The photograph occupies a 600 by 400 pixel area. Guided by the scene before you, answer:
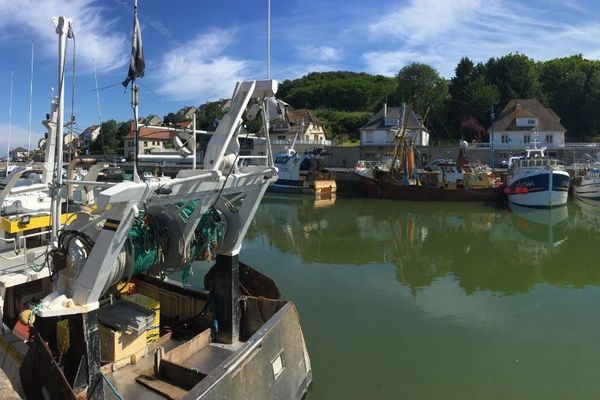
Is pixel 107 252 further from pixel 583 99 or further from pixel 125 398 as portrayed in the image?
pixel 583 99

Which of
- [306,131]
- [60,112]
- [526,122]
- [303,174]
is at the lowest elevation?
[303,174]

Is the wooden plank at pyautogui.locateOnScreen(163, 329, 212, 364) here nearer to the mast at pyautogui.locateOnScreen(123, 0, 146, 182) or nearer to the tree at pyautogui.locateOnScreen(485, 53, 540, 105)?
the mast at pyautogui.locateOnScreen(123, 0, 146, 182)

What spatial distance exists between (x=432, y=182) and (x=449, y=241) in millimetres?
17604

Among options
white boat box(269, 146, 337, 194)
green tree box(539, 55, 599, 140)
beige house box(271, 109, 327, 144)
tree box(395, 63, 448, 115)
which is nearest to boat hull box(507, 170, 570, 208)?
white boat box(269, 146, 337, 194)

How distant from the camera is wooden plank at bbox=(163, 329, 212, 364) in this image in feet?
22.0

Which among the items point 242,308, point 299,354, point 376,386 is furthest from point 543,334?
point 242,308

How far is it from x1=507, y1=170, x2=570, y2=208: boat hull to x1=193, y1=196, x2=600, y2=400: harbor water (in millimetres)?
5916

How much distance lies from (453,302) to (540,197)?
75.2 ft

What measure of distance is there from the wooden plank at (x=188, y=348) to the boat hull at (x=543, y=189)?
98.7 feet

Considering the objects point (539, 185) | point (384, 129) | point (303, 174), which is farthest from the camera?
point (384, 129)

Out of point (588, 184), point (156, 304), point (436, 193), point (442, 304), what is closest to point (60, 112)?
point (156, 304)

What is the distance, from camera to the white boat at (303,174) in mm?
41844

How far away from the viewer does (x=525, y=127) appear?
179 feet

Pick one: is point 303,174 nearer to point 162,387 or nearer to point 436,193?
point 436,193
